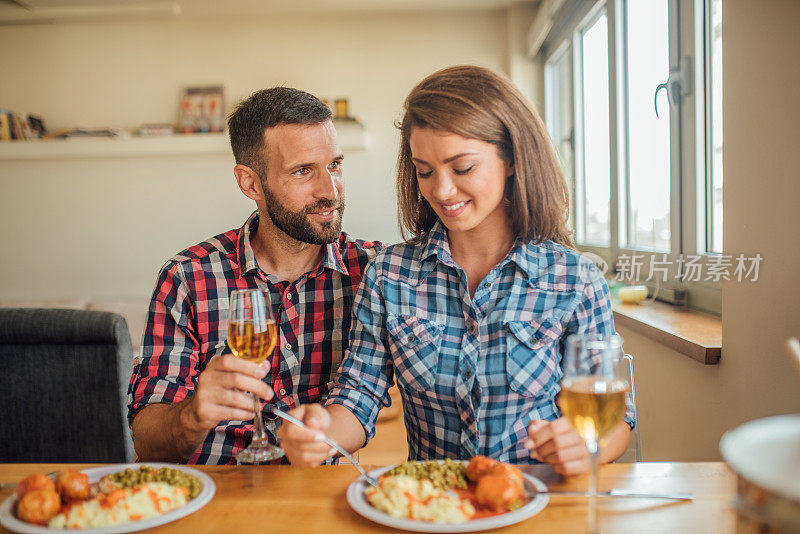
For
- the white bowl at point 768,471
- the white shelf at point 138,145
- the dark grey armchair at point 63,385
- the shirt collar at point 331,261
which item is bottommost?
the dark grey armchair at point 63,385

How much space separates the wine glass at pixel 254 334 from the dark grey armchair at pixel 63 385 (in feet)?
3.83

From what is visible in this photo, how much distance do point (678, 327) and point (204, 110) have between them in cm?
385

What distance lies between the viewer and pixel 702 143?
2.37 metres

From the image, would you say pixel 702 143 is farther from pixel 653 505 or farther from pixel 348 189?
pixel 348 189

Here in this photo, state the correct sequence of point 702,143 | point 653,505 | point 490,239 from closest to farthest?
1. point 653,505
2. point 490,239
3. point 702,143

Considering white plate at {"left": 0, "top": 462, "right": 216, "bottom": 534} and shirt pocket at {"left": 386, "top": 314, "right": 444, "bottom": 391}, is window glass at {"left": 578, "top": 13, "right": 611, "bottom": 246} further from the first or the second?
white plate at {"left": 0, "top": 462, "right": 216, "bottom": 534}

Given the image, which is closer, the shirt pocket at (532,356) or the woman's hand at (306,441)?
the woman's hand at (306,441)

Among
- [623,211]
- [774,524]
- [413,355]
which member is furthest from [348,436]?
[623,211]

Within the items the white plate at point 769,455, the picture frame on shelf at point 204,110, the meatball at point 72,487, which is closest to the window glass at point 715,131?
the white plate at point 769,455

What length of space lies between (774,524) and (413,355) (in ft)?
3.05

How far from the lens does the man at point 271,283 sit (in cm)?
158

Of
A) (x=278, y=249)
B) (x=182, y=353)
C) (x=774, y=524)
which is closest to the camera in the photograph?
(x=774, y=524)

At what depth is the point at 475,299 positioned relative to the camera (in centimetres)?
140

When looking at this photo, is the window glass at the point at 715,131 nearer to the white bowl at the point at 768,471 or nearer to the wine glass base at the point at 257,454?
the wine glass base at the point at 257,454
